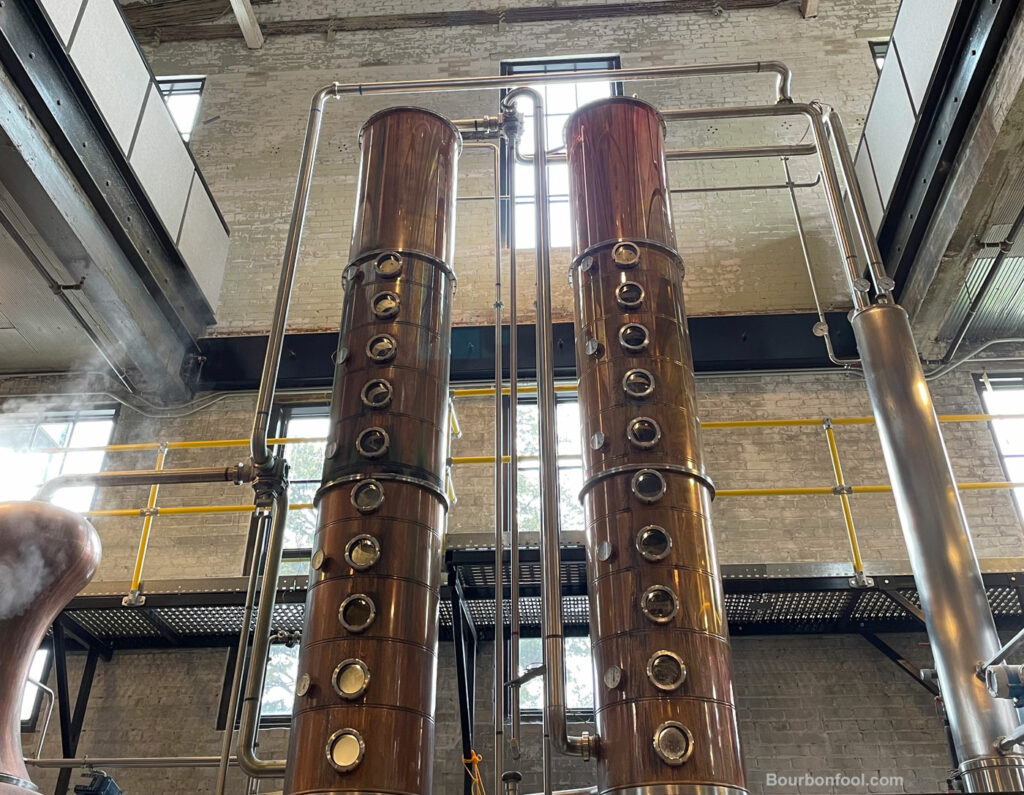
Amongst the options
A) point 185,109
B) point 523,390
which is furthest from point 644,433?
point 185,109

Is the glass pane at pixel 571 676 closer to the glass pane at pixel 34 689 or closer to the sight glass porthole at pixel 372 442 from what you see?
the sight glass porthole at pixel 372 442

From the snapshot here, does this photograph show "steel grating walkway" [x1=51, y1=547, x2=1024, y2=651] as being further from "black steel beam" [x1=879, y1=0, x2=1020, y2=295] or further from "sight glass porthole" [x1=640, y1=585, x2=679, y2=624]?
"black steel beam" [x1=879, y1=0, x2=1020, y2=295]

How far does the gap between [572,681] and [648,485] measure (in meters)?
4.37

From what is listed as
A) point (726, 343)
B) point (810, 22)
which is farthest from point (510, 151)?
point (810, 22)

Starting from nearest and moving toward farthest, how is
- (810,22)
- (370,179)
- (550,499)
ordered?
(550,499) → (370,179) → (810,22)

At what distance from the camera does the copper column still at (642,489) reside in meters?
3.47

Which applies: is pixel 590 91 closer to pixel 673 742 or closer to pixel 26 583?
pixel 673 742

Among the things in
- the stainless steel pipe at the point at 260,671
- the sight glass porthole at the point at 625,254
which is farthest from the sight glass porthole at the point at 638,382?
the stainless steel pipe at the point at 260,671

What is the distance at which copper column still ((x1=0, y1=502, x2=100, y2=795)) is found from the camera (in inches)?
118

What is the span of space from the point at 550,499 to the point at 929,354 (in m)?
6.51

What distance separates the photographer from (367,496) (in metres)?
4.09

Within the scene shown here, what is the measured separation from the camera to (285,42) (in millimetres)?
12258

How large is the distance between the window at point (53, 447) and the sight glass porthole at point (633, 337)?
22.0ft

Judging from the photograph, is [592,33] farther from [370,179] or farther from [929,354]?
[370,179]
